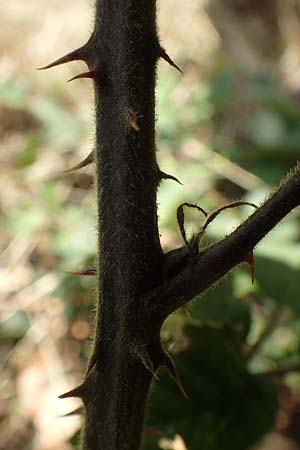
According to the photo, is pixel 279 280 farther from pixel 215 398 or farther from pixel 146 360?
pixel 146 360

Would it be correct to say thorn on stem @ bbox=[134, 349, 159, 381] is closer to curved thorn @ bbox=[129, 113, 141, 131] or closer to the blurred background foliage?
the blurred background foliage

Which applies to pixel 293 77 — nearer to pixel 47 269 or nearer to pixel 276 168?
pixel 276 168

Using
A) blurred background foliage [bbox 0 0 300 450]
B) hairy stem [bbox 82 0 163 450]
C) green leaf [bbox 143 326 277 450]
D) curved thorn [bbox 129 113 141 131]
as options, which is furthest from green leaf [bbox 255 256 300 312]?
curved thorn [bbox 129 113 141 131]

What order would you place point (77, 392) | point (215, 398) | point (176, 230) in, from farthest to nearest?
1. point (176, 230)
2. point (215, 398)
3. point (77, 392)

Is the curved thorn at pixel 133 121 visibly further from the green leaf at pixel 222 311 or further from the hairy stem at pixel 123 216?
the green leaf at pixel 222 311

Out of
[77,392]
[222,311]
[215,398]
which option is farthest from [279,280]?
[77,392]

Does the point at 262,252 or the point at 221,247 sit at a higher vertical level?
the point at 221,247

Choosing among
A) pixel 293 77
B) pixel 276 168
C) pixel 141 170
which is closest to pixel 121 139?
pixel 141 170
